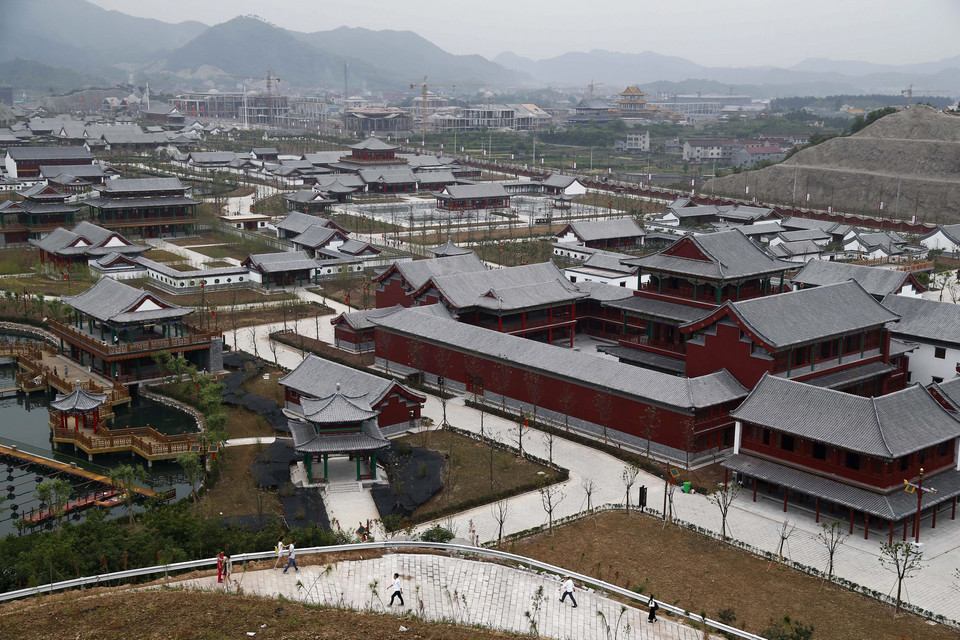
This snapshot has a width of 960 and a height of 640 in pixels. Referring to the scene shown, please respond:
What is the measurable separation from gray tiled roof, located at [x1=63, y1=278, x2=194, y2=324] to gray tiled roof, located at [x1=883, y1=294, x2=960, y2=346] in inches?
1206

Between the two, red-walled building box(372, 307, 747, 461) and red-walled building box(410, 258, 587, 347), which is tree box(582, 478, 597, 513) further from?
red-walled building box(410, 258, 587, 347)

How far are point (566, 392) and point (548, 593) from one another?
543 inches

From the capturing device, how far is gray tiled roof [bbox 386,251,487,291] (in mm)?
45669

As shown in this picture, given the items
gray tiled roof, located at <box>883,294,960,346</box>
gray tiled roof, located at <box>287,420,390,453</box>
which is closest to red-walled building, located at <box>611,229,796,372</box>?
gray tiled roof, located at <box>883,294,960,346</box>

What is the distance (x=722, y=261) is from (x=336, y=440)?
1799 centimetres

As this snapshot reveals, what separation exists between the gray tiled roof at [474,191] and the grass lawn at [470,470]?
188ft

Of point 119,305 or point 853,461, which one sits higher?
point 119,305

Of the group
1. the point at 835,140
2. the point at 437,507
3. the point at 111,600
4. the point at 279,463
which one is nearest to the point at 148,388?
the point at 279,463

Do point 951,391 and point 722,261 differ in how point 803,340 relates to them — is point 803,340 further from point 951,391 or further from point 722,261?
point 722,261

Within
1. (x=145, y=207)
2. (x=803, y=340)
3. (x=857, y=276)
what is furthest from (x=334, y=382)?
(x=145, y=207)

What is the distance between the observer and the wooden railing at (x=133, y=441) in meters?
32.6

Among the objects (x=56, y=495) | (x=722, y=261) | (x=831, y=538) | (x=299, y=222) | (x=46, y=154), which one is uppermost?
(x=46, y=154)

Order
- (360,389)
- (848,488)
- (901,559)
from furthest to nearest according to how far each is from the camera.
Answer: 1. (360,389)
2. (848,488)
3. (901,559)

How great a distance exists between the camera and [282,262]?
57531 mm
